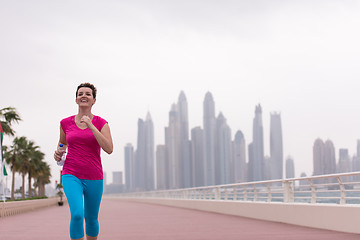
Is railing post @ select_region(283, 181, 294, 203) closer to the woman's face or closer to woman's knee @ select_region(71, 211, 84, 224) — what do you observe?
the woman's face

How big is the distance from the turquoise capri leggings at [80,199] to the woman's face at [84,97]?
741mm

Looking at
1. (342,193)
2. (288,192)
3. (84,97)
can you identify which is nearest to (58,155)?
(84,97)

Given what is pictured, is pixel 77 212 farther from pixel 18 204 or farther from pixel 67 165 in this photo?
pixel 18 204

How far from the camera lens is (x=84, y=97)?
18.8 ft

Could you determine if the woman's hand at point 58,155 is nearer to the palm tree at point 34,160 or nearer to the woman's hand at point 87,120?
the woman's hand at point 87,120

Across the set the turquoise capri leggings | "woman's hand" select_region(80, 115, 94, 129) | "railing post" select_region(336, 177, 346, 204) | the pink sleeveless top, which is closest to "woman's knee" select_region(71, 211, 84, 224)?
the turquoise capri leggings

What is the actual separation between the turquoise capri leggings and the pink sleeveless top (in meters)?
0.06

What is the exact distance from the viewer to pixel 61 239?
1055 centimetres

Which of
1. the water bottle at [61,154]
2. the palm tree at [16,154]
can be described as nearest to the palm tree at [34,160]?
the palm tree at [16,154]

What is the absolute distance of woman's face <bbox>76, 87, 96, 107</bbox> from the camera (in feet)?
18.7

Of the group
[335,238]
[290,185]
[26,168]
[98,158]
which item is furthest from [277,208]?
[26,168]

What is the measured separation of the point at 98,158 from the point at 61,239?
5.43m

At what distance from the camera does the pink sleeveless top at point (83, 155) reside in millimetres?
5492

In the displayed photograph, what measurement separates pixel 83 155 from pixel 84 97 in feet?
1.96
